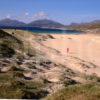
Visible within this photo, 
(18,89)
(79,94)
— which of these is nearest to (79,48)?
(18,89)

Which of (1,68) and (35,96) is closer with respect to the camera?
(35,96)

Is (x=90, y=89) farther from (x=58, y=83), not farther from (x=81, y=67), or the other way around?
(x=81, y=67)

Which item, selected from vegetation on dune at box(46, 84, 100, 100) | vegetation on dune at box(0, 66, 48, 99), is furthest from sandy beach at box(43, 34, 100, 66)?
vegetation on dune at box(46, 84, 100, 100)

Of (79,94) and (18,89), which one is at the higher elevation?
(79,94)

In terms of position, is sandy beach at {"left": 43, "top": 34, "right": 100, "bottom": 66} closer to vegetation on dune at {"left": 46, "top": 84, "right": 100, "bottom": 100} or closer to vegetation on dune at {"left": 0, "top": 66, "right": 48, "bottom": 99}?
vegetation on dune at {"left": 0, "top": 66, "right": 48, "bottom": 99}

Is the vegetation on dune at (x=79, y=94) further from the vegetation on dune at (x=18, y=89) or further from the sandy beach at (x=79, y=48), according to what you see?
the sandy beach at (x=79, y=48)

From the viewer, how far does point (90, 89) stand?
9570 millimetres

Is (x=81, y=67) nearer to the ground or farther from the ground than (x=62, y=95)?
nearer to the ground

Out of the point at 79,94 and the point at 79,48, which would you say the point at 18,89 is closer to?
the point at 79,94

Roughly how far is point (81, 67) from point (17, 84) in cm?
1238

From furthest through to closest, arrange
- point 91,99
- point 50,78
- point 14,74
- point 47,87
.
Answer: point 50,78 → point 14,74 → point 47,87 → point 91,99

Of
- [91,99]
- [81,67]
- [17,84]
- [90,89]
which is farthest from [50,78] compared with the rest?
[81,67]

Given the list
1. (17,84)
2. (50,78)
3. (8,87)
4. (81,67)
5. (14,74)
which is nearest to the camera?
(8,87)

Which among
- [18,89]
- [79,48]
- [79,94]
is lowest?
[79,48]
